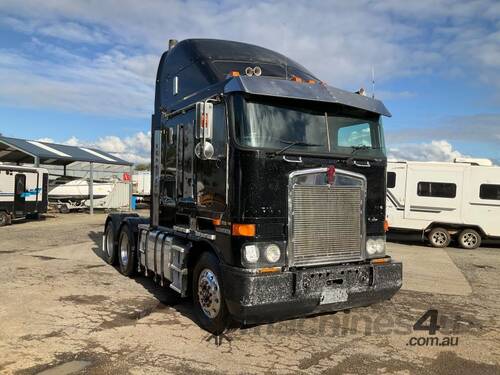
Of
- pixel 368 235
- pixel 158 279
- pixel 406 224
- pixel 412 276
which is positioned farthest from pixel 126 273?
pixel 406 224

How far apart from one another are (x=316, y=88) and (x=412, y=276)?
19.2 ft

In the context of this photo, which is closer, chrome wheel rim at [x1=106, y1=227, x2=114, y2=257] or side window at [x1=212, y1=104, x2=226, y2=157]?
side window at [x1=212, y1=104, x2=226, y2=157]

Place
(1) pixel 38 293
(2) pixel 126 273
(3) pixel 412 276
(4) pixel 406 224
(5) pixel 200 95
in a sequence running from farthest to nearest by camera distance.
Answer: (4) pixel 406 224, (3) pixel 412 276, (2) pixel 126 273, (1) pixel 38 293, (5) pixel 200 95

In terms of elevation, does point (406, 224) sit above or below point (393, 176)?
below

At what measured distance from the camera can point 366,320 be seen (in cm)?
642

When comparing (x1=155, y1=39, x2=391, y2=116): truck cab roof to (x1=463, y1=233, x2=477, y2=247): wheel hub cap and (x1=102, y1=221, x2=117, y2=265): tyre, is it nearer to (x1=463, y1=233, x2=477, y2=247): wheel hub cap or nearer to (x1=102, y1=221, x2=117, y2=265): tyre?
(x1=102, y1=221, x2=117, y2=265): tyre

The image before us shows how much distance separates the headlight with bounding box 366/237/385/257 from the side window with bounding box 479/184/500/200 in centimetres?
1112

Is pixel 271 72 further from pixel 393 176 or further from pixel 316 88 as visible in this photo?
pixel 393 176

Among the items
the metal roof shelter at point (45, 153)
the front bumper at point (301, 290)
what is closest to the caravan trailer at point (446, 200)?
the front bumper at point (301, 290)

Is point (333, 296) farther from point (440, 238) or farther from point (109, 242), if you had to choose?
point (440, 238)

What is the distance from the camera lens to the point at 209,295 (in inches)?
228

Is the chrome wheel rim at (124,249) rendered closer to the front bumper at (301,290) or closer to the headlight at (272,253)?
the front bumper at (301,290)

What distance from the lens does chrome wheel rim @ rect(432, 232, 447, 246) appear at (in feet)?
52.2

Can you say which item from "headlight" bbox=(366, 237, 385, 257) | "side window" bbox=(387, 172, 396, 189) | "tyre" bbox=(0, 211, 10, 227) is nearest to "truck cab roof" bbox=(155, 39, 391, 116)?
"headlight" bbox=(366, 237, 385, 257)
